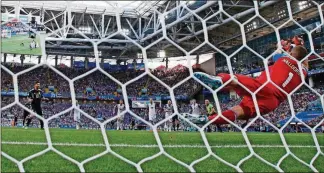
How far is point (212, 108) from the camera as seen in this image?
209 inches

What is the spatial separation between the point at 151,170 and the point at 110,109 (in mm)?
9312

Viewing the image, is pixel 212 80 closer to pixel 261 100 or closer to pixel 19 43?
pixel 261 100

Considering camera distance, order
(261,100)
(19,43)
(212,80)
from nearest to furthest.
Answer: (212,80)
(261,100)
(19,43)

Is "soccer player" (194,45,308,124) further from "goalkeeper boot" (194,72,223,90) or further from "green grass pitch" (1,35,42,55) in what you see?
"green grass pitch" (1,35,42,55)

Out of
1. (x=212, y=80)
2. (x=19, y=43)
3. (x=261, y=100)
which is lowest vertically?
(x=261, y=100)

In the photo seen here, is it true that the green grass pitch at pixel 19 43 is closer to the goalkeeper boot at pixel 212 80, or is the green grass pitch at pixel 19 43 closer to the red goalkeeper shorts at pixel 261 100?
the goalkeeper boot at pixel 212 80

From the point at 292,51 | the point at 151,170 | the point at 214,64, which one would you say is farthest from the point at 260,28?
the point at 151,170

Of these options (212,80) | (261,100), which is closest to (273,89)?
(261,100)

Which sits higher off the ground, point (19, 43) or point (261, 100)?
point (19, 43)

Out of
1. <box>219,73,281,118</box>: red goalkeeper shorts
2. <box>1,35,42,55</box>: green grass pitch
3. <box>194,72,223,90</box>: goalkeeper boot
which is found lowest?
<box>219,73,281,118</box>: red goalkeeper shorts

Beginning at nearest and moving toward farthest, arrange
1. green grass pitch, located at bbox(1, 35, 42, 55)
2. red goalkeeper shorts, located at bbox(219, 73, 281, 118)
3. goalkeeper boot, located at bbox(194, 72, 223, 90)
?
1. goalkeeper boot, located at bbox(194, 72, 223, 90)
2. red goalkeeper shorts, located at bbox(219, 73, 281, 118)
3. green grass pitch, located at bbox(1, 35, 42, 55)

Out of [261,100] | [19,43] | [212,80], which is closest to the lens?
[212,80]

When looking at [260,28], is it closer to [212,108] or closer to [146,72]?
[212,108]

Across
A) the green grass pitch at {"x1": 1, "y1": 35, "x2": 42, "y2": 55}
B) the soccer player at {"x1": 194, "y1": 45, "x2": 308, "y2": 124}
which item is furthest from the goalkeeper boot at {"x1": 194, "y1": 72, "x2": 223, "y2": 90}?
the green grass pitch at {"x1": 1, "y1": 35, "x2": 42, "y2": 55}
